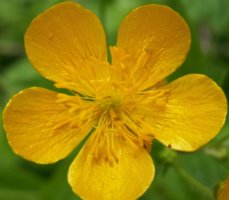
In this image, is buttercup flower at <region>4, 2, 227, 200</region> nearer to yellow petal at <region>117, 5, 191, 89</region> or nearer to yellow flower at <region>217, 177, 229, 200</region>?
yellow petal at <region>117, 5, 191, 89</region>

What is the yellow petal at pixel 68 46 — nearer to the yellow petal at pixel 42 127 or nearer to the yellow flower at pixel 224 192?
the yellow petal at pixel 42 127

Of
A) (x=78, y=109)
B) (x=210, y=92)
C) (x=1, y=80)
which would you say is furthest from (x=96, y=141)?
(x=1, y=80)

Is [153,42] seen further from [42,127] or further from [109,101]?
[42,127]

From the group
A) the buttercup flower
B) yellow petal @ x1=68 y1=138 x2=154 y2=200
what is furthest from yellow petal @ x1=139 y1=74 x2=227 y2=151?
yellow petal @ x1=68 y1=138 x2=154 y2=200

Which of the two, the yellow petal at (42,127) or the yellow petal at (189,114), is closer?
the yellow petal at (189,114)

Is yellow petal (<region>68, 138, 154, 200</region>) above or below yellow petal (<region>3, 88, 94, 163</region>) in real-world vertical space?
below

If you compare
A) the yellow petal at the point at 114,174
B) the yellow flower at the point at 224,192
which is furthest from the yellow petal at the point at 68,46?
the yellow flower at the point at 224,192

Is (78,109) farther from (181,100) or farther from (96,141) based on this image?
(181,100)
